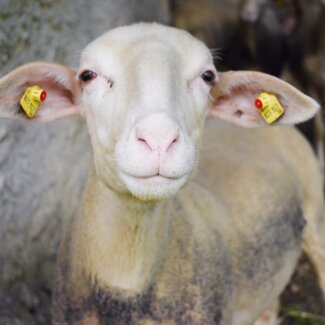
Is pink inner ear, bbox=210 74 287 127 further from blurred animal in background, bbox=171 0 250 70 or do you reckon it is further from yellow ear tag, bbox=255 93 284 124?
blurred animal in background, bbox=171 0 250 70

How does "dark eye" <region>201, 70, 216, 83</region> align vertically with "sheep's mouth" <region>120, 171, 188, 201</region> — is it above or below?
above

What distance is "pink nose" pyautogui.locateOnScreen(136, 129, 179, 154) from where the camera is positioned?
254 cm

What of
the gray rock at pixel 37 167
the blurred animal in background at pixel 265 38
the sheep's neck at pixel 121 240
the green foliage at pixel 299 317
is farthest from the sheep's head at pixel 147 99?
the blurred animal in background at pixel 265 38

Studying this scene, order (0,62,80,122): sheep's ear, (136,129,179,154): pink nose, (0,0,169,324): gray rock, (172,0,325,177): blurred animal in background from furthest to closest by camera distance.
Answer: (172,0,325,177): blurred animal in background < (0,0,169,324): gray rock < (0,62,80,122): sheep's ear < (136,129,179,154): pink nose

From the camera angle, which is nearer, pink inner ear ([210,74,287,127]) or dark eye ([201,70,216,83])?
dark eye ([201,70,216,83])

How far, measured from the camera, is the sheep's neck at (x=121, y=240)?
3.12 m

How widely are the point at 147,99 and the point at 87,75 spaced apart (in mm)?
469

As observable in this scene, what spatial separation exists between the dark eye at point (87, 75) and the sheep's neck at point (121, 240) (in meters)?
0.42

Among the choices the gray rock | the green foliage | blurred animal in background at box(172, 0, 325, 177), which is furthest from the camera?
blurred animal in background at box(172, 0, 325, 177)

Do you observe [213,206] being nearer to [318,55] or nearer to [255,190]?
[255,190]

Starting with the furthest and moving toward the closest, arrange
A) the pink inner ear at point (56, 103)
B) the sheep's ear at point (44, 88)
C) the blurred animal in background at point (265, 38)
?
the blurred animal in background at point (265, 38), the pink inner ear at point (56, 103), the sheep's ear at point (44, 88)

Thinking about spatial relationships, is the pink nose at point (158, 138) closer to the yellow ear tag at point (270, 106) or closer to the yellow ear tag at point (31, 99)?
the yellow ear tag at point (31, 99)

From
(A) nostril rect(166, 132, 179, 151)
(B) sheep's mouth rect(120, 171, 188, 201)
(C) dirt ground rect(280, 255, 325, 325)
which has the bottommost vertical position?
(C) dirt ground rect(280, 255, 325, 325)

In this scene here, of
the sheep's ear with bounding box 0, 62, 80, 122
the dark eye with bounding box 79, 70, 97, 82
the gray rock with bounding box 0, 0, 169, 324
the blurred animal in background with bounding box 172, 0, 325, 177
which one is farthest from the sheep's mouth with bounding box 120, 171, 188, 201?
the blurred animal in background with bounding box 172, 0, 325, 177
